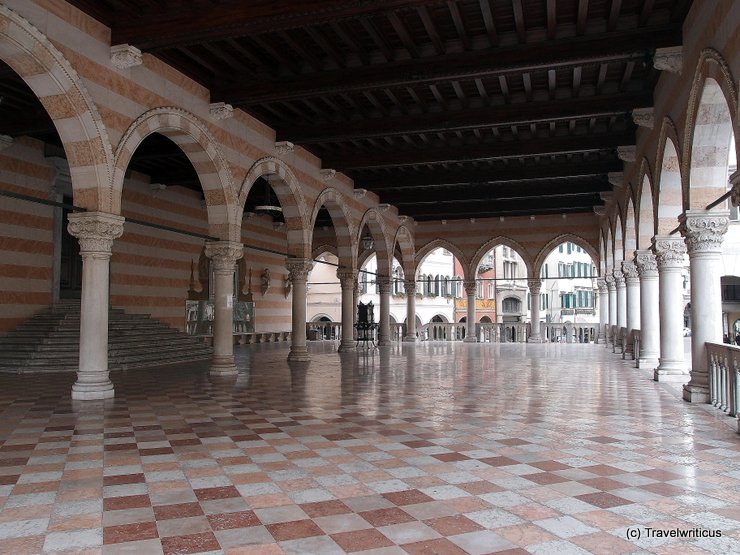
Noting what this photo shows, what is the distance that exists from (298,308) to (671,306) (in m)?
9.11

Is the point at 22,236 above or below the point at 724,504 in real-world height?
above

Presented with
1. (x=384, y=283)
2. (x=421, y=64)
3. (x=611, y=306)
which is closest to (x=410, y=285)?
(x=384, y=283)

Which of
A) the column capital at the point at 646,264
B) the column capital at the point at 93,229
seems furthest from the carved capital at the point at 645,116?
the column capital at the point at 93,229

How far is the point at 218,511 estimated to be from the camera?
159 inches

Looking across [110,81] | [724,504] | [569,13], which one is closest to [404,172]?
[569,13]

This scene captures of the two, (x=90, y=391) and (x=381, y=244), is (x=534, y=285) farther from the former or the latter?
(x=90, y=391)

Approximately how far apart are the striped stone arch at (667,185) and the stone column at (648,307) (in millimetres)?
2441

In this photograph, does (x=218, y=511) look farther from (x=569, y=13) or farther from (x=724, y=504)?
(x=569, y=13)

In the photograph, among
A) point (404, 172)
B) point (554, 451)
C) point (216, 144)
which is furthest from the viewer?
point (404, 172)

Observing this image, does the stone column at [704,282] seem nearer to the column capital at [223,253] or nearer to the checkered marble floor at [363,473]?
the checkered marble floor at [363,473]

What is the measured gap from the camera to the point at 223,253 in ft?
41.3

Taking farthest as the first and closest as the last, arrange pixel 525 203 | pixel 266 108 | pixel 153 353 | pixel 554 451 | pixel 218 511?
pixel 525 203, pixel 153 353, pixel 266 108, pixel 554 451, pixel 218 511

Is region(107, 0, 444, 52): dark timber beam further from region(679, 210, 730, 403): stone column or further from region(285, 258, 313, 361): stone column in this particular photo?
region(285, 258, 313, 361): stone column

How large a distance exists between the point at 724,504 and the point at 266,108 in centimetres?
1150
